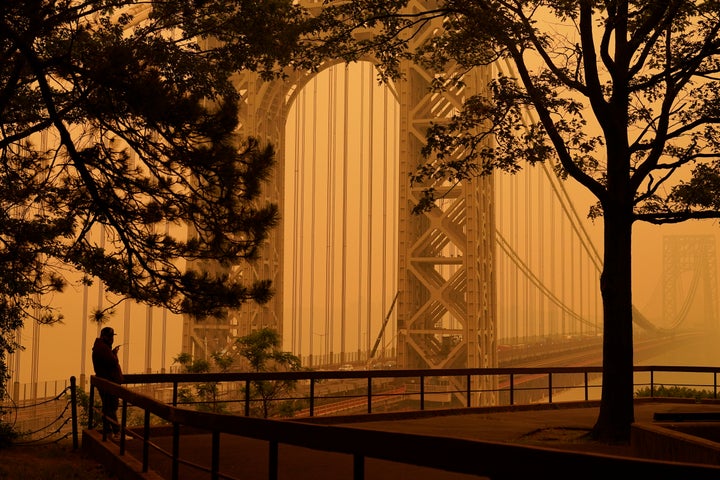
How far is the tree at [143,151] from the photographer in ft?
26.4

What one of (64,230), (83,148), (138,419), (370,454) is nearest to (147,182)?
(83,148)

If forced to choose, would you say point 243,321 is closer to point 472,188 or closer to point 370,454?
point 472,188

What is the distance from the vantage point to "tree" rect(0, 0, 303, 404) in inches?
317

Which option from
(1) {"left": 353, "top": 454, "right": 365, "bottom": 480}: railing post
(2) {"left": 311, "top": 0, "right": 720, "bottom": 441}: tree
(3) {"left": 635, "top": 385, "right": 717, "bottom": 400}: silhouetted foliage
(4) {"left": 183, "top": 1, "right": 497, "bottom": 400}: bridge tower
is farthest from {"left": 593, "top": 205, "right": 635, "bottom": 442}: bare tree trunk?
(4) {"left": 183, "top": 1, "right": 497, "bottom": 400}: bridge tower

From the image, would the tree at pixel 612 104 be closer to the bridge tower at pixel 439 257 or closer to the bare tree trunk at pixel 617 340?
the bare tree trunk at pixel 617 340

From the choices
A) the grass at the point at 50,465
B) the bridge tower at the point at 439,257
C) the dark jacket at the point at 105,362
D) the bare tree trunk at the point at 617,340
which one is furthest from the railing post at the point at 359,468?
the bridge tower at the point at 439,257

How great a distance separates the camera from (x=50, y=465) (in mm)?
8586

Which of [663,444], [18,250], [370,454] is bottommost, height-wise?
[663,444]

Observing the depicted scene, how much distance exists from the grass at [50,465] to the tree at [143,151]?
→ 179 cm

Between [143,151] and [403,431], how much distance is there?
400cm

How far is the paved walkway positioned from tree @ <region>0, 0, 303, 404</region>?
160 centimetres

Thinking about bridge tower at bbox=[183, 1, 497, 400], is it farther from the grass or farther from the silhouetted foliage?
the grass

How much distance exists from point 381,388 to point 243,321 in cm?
550

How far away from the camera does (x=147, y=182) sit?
28.3ft
